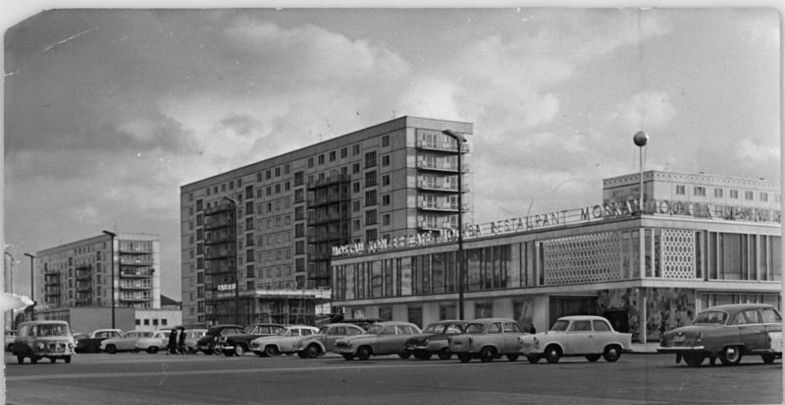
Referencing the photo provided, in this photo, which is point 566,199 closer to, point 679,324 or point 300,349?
point 679,324

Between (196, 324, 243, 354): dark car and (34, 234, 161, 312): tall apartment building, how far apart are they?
863 centimetres

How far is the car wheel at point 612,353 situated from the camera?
17922 mm

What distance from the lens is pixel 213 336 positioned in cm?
2897

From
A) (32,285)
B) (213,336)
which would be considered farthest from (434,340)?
(32,285)

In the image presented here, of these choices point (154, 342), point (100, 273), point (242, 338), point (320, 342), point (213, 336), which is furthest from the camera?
point (242, 338)

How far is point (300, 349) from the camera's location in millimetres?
26219

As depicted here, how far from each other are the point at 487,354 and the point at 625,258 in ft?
11.0

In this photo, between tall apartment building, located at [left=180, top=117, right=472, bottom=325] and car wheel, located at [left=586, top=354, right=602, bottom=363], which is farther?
car wheel, located at [left=586, top=354, right=602, bottom=363]

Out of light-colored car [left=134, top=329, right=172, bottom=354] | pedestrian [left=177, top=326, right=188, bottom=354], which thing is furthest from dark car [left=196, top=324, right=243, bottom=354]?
light-colored car [left=134, top=329, right=172, bottom=354]

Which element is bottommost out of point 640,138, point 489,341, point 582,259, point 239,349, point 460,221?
point 239,349

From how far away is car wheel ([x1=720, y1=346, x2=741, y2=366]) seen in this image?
16812 mm

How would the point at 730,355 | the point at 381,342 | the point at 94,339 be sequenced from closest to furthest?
the point at 730,355
the point at 94,339
the point at 381,342

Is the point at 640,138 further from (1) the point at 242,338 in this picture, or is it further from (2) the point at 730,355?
(1) the point at 242,338

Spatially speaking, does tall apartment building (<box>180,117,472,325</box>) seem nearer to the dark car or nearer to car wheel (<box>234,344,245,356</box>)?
the dark car
